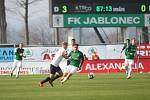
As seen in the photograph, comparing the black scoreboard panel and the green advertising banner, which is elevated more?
the black scoreboard panel

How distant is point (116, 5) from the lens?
4319 cm

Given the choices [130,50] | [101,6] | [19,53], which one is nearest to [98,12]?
[101,6]

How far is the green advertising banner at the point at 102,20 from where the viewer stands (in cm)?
4341

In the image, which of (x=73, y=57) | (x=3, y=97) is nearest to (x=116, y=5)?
(x=73, y=57)

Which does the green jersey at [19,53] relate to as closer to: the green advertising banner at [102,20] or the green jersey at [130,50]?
the green advertising banner at [102,20]

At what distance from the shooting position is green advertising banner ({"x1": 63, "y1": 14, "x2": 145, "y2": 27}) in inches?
1709

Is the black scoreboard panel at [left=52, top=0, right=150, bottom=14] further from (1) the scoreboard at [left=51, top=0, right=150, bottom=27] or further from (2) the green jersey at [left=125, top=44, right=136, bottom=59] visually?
(2) the green jersey at [left=125, top=44, right=136, bottom=59]

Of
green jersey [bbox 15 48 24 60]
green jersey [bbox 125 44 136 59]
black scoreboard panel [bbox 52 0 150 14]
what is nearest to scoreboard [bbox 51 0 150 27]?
black scoreboard panel [bbox 52 0 150 14]

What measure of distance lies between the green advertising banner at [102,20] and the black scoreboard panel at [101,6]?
298 millimetres

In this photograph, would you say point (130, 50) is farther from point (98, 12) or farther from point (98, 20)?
point (98, 20)

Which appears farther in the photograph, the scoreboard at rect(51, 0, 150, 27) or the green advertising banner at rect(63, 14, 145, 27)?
the green advertising banner at rect(63, 14, 145, 27)

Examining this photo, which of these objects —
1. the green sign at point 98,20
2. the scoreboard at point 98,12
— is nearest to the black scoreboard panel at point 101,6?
the scoreboard at point 98,12

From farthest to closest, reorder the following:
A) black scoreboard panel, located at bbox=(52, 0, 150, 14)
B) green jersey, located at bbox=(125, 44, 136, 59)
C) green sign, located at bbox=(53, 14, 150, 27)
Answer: green sign, located at bbox=(53, 14, 150, 27), black scoreboard panel, located at bbox=(52, 0, 150, 14), green jersey, located at bbox=(125, 44, 136, 59)

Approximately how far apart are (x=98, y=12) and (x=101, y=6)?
475 millimetres
